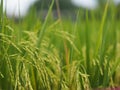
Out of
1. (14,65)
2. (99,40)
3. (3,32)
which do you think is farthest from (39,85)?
(99,40)

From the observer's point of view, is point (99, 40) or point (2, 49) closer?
point (2, 49)

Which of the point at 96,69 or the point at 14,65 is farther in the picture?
the point at 96,69

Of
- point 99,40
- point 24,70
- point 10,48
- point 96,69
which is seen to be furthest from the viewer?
point 99,40

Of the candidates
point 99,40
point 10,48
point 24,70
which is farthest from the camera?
point 99,40

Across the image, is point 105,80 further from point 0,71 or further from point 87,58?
point 0,71

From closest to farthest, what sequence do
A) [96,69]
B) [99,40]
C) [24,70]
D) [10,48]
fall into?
[24,70] → [10,48] → [96,69] → [99,40]

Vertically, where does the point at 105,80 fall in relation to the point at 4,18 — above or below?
below

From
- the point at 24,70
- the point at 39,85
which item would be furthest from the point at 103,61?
the point at 24,70

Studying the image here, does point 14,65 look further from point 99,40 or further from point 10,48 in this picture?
point 99,40

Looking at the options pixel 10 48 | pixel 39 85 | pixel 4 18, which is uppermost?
pixel 4 18
